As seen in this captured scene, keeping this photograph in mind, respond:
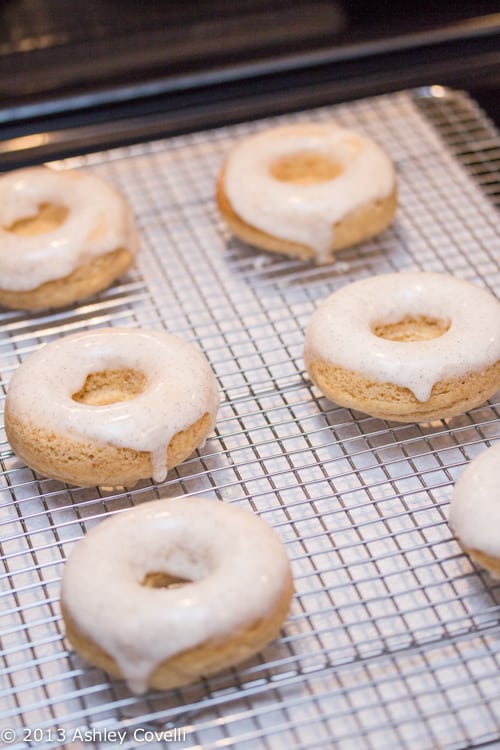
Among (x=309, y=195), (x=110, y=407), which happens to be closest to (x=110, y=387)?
(x=110, y=407)

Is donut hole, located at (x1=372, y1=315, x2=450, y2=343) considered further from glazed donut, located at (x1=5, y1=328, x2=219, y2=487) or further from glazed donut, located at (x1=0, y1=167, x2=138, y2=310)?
glazed donut, located at (x1=0, y1=167, x2=138, y2=310)

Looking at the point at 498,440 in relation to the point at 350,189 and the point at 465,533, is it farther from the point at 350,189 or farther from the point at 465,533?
the point at 350,189

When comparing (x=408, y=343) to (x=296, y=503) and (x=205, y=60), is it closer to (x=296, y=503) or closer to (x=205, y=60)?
(x=296, y=503)

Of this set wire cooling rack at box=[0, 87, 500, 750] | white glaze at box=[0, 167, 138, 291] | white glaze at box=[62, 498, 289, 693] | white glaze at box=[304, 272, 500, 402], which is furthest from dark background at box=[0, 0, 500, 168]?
white glaze at box=[62, 498, 289, 693]

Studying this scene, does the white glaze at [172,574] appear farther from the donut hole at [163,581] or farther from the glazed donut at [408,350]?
the glazed donut at [408,350]

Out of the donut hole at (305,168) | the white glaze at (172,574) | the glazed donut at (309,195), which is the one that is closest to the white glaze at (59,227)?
the glazed donut at (309,195)

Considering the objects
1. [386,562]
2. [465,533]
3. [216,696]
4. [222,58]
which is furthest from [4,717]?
[222,58]

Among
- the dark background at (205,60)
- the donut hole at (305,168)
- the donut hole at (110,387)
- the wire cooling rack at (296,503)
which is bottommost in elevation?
the wire cooling rack at (296,503)
